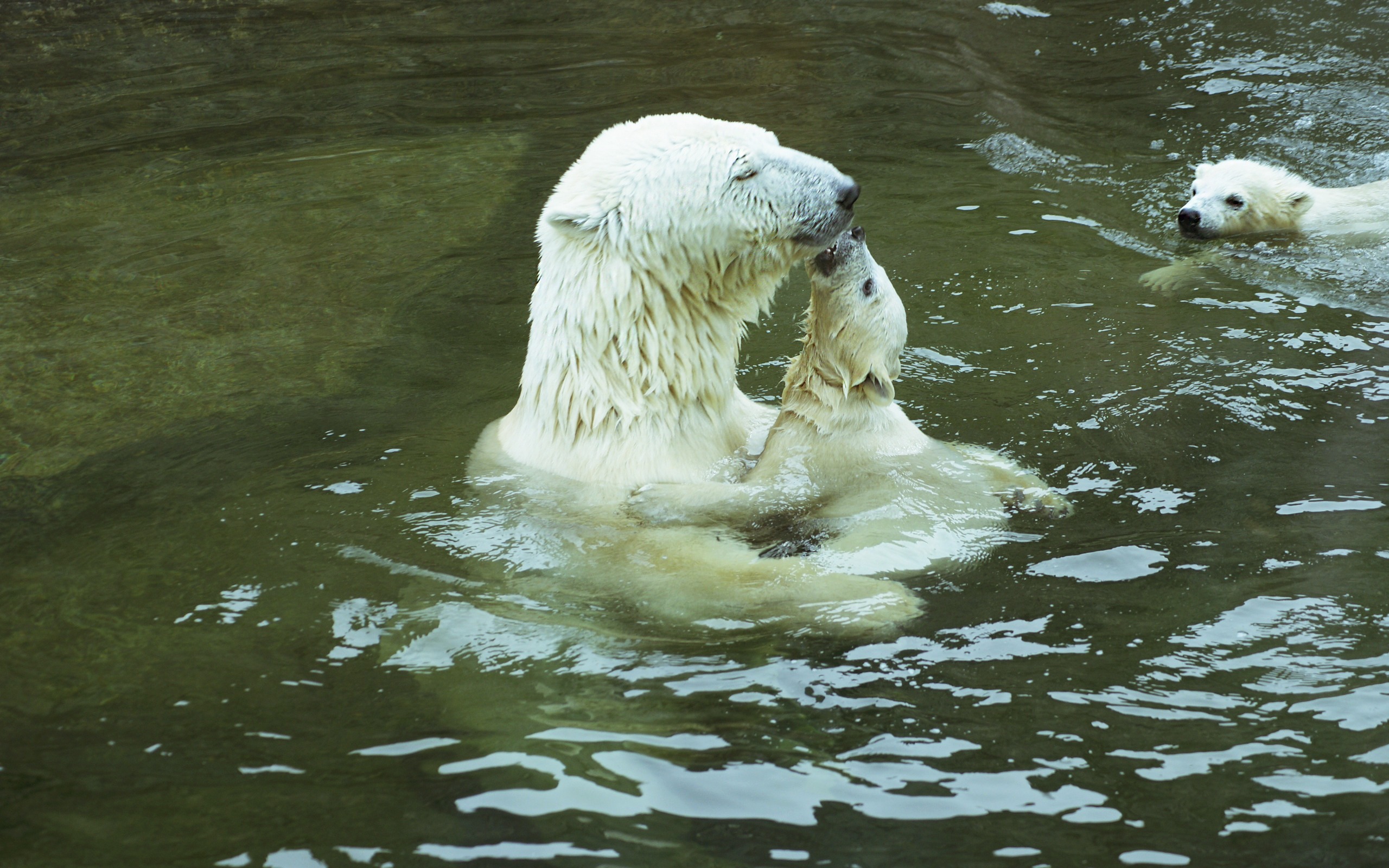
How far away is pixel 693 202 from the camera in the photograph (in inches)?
129

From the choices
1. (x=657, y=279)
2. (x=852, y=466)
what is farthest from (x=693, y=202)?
(x=852, y=466)

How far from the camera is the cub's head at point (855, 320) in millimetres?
3568

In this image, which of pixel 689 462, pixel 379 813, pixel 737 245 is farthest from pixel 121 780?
pixel 737 245

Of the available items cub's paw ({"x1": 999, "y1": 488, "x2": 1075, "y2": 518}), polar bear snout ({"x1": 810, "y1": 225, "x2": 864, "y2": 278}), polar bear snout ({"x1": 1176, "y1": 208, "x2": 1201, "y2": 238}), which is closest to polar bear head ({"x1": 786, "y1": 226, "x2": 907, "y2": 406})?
polar bear snout ({"x1": 810, "y1": 225, "x2": 864, "y2": 278})

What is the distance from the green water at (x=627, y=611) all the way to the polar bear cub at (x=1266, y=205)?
0.17 m

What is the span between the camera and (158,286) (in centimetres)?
568

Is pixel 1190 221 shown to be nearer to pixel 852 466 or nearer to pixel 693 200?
pixel 852 466

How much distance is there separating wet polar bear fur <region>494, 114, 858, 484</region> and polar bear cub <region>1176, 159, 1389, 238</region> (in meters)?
3.48

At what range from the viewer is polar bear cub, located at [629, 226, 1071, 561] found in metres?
3.41

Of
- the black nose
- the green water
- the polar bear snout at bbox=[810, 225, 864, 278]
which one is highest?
the black nose

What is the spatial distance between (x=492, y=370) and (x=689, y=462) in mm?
1682

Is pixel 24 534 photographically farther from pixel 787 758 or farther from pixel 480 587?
pixel 787 758

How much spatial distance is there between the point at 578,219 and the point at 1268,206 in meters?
4.53

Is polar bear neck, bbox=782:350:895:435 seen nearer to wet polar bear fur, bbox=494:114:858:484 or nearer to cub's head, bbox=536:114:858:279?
wet polar bear fur, bbox=494:114:858:484
